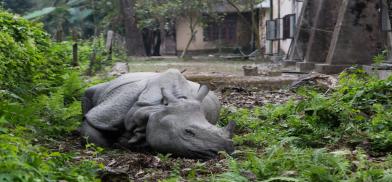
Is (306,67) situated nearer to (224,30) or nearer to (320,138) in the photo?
(320,138)

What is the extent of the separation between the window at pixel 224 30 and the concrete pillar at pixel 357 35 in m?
26.8

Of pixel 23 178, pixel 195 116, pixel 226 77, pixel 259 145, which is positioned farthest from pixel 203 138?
pixel 226 77

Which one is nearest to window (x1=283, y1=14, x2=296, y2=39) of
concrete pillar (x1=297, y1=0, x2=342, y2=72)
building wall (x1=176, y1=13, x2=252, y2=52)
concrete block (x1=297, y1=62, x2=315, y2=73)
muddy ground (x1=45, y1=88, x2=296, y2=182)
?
concrete pillar (x1=297, y1=0, x2=342, y2=72)

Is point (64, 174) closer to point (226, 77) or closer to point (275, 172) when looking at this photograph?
point (275, 172)

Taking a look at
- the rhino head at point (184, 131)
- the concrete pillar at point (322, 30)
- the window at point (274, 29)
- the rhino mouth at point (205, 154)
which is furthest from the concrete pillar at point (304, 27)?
the rhino mouth at point (205, 154)

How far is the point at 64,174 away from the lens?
5.01m

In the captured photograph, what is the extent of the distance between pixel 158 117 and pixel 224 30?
37671mm

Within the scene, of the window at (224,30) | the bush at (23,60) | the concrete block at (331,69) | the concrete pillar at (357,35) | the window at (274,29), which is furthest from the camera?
the window at (224,30)

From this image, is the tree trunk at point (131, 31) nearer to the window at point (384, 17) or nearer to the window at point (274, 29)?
the window at point (274, 29)

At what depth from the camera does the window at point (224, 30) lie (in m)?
44.1

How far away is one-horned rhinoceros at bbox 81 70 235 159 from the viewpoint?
6.71 meters

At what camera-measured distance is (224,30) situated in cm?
4438

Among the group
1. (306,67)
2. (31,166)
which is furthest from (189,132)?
(306,67)

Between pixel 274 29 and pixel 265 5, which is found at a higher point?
pixel 265 5
